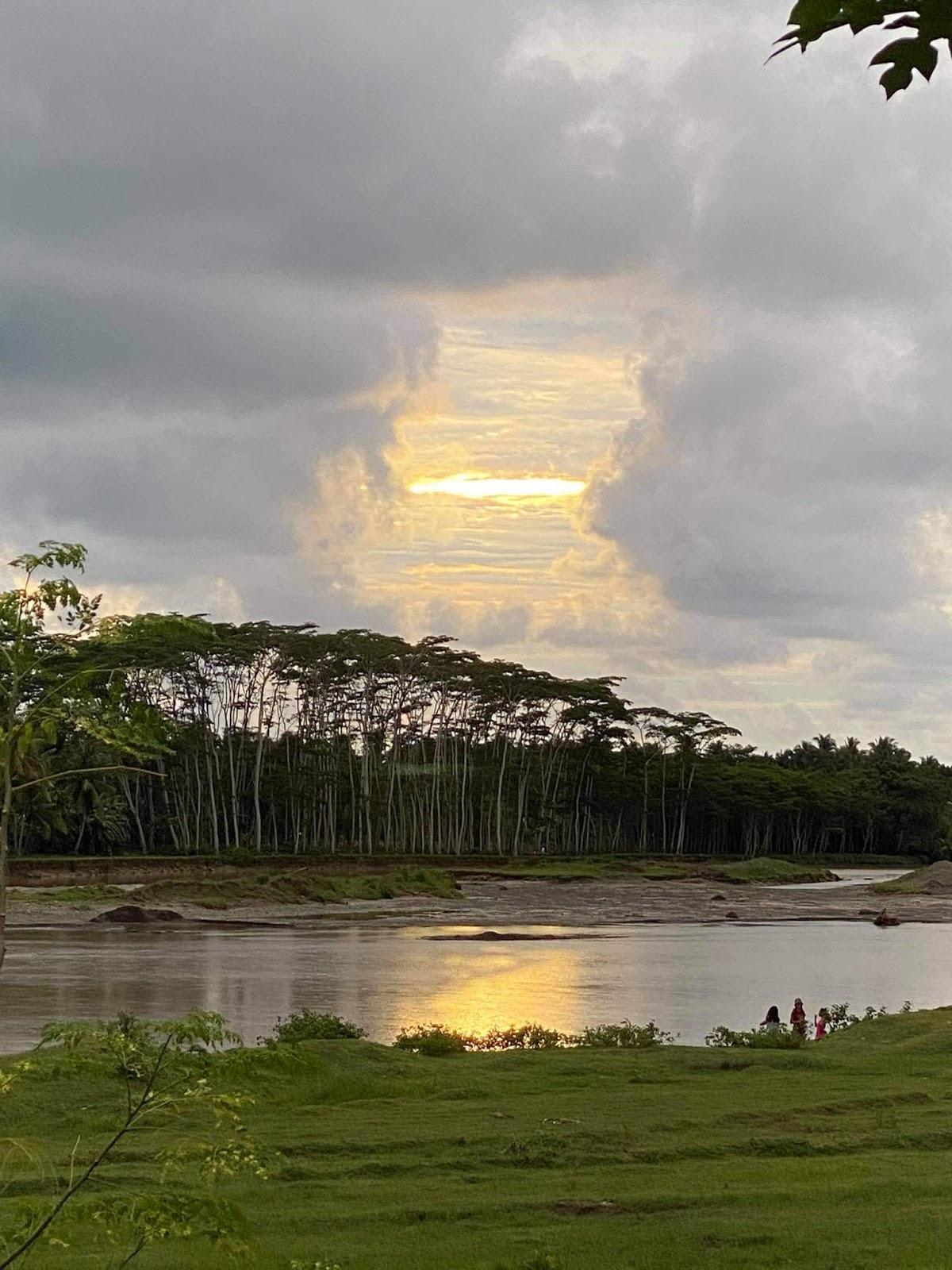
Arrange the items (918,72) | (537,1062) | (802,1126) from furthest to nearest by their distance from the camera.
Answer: (537,1062) < (802,1126) < (918,72)

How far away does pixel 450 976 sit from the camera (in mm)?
36719

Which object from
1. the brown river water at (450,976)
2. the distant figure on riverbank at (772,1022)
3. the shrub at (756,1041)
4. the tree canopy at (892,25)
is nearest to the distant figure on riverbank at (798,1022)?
the distant figure on riverbank at (772,1022)

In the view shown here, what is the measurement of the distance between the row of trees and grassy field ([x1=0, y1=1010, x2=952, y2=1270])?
128 feet

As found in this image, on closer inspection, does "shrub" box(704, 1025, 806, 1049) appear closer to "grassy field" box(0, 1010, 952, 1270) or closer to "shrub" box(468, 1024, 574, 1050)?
"grassy field" box(0, 1010, 952, 1270)

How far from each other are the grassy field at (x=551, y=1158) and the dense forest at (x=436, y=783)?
44673 mm

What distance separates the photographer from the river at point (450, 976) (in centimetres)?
2853

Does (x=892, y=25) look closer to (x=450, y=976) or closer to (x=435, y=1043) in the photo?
(x=435, y=1043)

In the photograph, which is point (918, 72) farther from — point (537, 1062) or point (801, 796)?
point (801, 796)

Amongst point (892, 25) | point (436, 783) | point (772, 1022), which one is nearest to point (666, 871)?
point (436, 783)

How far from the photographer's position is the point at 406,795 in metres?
106

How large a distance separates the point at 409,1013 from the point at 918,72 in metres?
26.5

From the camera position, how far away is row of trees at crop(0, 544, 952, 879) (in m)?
86.9

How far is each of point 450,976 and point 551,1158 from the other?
2420 cm

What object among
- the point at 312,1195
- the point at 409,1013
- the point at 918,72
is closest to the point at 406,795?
the point at 409,1013
